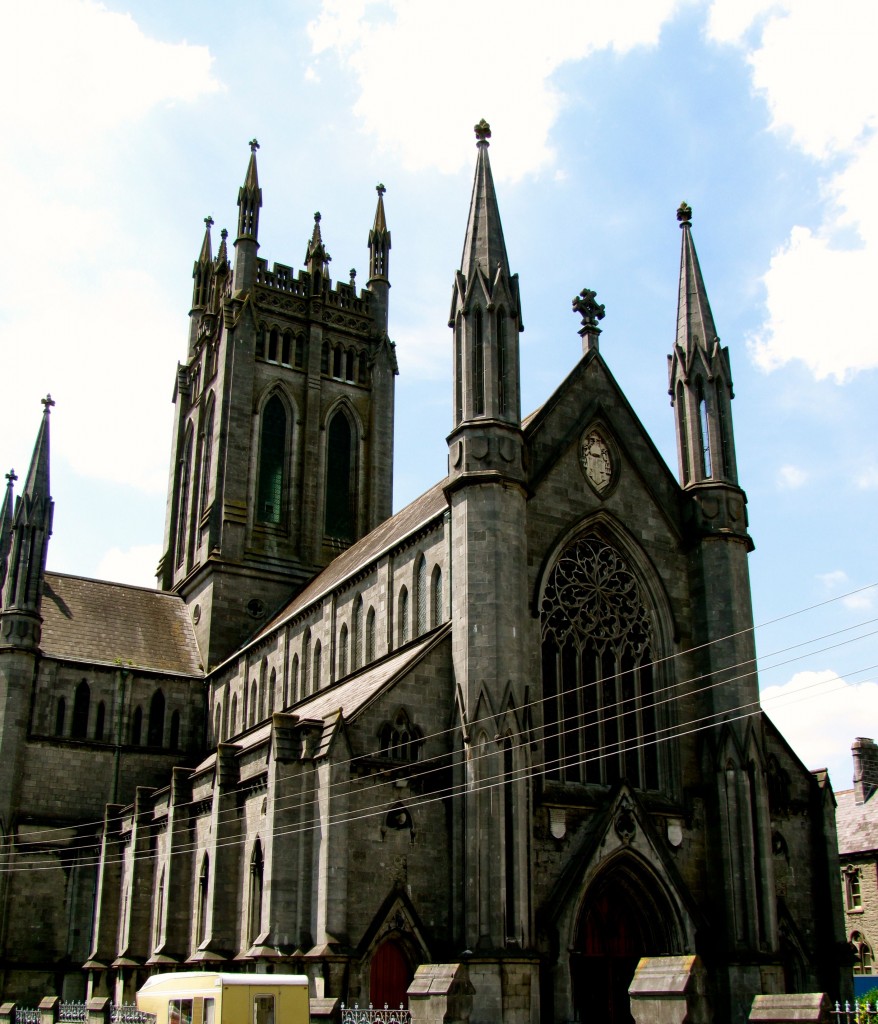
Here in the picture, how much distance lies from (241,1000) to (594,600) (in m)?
16.2

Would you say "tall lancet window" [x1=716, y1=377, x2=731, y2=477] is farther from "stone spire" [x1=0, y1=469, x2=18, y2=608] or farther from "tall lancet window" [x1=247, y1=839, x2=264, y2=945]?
"stone spire" [x1=0, y1=469, x2=18, y2=608]

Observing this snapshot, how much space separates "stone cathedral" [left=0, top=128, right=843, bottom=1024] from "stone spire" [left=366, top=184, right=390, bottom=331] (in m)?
20.7

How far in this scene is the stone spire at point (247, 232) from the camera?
2426 inches

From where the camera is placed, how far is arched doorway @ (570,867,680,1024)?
31219 mm

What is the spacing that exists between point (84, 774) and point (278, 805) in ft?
67.0

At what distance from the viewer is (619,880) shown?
3228cm

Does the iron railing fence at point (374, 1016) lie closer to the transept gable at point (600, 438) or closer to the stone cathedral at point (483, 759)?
the stone cathedral at point (483, 759)

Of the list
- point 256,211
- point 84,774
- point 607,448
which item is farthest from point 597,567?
point 256,211

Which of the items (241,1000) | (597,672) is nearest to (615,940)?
(597,672)

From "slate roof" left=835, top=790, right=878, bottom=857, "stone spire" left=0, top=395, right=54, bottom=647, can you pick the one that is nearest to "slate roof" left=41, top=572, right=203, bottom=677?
"stone spire" left=0, top=395, right=54, bottom=647

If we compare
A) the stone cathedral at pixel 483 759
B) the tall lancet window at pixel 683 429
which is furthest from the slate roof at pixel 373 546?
the tall lancet window at pixel 683 429

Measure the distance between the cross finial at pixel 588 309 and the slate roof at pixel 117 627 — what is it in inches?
979

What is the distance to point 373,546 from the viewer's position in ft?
152

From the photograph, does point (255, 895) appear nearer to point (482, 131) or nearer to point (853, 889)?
point (482, 131)
